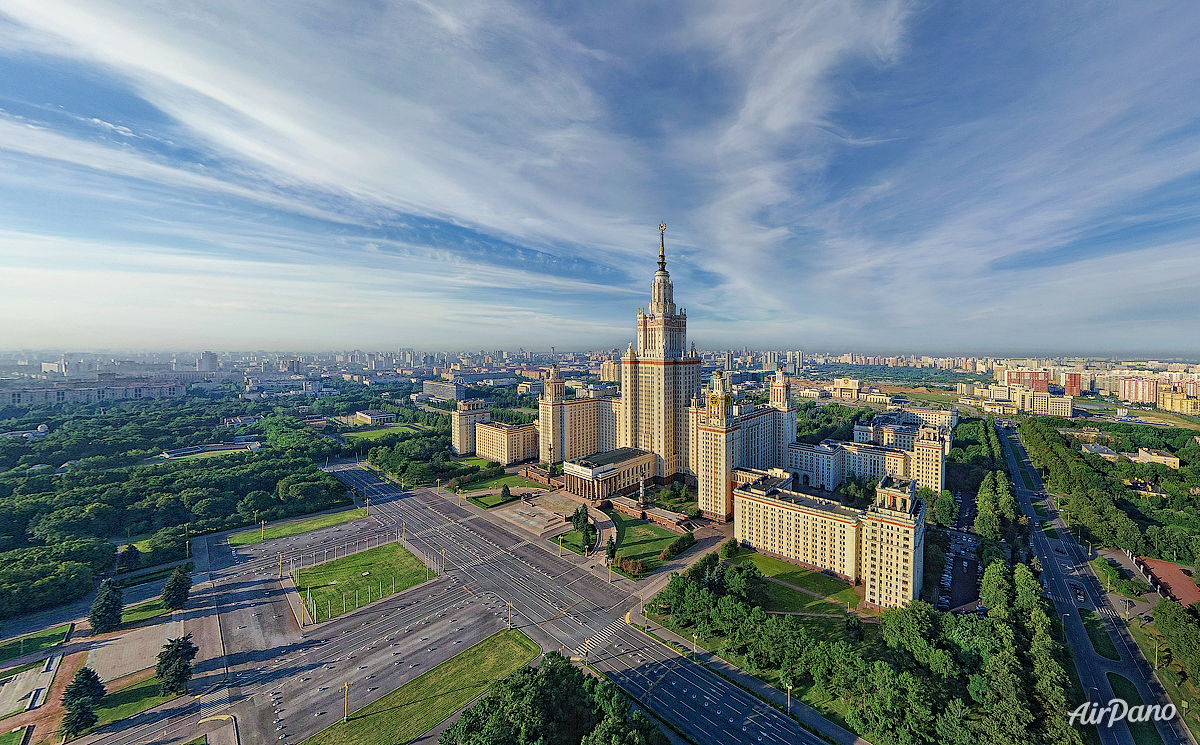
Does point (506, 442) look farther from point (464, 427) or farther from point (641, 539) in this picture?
point (641, 539)

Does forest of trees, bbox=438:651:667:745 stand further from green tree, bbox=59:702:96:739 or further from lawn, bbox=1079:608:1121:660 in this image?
lawn, bbox=1079:608:1121:660

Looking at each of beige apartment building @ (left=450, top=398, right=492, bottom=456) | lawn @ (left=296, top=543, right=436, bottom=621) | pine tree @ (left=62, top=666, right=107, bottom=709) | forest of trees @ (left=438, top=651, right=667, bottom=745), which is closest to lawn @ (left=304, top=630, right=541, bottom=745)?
forest of trees @ (left=438, top=651, right=667, bottom=745)

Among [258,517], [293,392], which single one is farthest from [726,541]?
[293,392]

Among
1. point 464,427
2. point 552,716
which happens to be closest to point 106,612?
point 552,716

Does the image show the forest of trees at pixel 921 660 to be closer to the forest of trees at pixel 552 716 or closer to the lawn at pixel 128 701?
the forest of trees at pixel 552 716

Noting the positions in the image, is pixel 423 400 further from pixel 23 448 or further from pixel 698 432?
pixel 698 432

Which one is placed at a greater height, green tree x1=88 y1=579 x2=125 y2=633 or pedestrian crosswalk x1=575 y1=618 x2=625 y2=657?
green tree x1=88 y1=579 x2=125 y2=633
